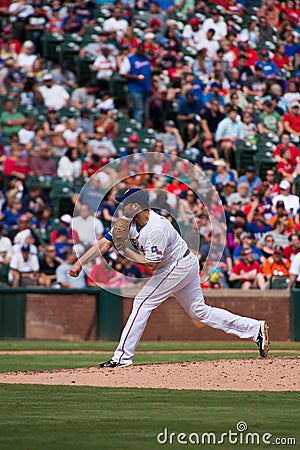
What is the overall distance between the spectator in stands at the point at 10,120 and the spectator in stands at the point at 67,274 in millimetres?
3311

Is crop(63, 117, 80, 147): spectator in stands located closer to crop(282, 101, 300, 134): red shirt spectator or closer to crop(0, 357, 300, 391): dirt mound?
crop(282, 101, 300, 134): red shirt spectator

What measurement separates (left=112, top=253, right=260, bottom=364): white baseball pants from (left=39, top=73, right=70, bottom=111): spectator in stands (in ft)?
33.4

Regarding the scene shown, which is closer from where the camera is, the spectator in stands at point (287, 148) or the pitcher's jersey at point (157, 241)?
the pitcher's jersey at point (157, 241)

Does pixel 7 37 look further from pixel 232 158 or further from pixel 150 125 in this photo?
pixel 232 158

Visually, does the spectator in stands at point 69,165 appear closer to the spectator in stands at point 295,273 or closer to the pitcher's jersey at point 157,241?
the spectator in stands at point 295,273

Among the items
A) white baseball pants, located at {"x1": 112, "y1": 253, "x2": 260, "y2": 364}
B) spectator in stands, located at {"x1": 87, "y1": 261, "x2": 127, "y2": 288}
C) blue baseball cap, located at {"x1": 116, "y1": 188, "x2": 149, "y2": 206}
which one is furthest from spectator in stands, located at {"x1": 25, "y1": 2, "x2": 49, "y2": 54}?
white baseball pants, located at {"x1": 112, "y1": 253, "x2": 260, "y2": 364}

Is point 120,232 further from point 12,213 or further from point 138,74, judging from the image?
point 138,74

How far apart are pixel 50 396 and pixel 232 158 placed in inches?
493

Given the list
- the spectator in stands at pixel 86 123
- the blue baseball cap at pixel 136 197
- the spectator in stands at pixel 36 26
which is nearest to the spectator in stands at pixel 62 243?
the spectator in stands at pixel 86 123

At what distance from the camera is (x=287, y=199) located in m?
19.9

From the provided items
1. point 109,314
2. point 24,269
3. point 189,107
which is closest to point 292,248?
point 109,314

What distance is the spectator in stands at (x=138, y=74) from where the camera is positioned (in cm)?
2150

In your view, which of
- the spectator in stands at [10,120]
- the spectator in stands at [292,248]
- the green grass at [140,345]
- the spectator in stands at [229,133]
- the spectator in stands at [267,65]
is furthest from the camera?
the spectator in stands at [267,65]

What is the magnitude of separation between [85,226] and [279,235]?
3.30m
